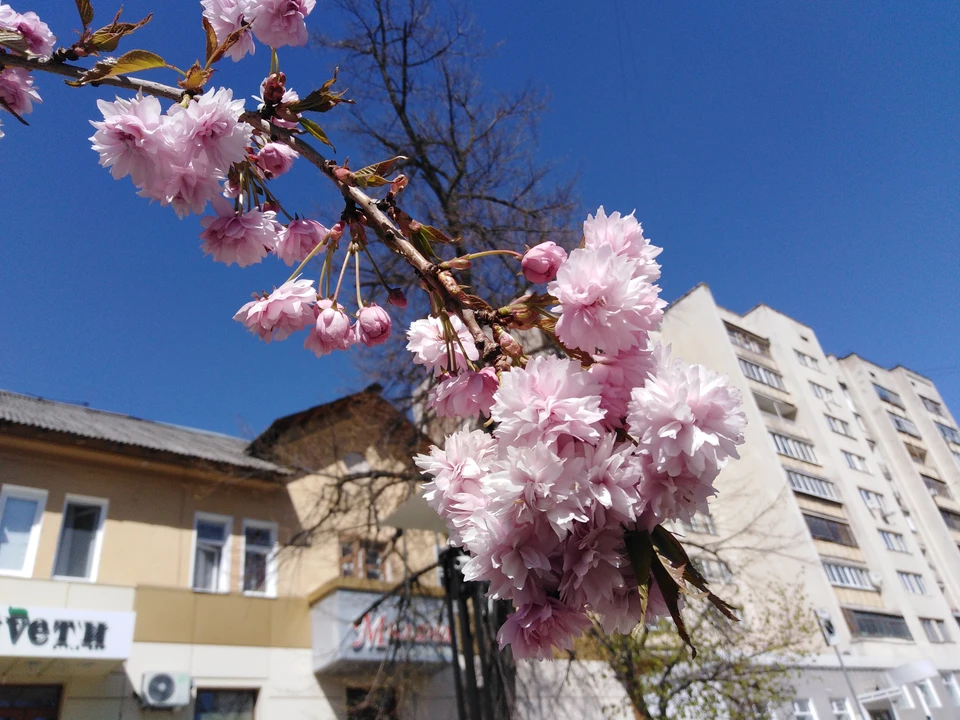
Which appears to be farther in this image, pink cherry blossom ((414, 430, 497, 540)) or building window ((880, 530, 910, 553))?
building window ((880, 530, 910, 553))

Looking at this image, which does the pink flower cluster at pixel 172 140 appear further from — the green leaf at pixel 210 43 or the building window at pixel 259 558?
the building window at pixel 259 558

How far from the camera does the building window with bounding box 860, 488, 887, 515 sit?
28809 millimetres

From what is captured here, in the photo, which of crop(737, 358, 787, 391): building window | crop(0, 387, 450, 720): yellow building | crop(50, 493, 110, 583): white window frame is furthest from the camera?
crop(737, 358, 787, 391): building window

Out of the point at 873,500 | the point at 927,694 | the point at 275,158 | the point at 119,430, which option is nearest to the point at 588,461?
the point at 275,158

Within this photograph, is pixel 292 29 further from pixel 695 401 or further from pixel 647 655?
pixel 647 655

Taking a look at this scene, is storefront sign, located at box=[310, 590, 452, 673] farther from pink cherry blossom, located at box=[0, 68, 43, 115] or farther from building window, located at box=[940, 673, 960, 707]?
building window, located at box=[940, 673, 960, 707]

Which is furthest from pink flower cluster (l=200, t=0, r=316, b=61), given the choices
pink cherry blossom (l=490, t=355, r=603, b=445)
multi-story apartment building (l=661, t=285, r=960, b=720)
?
multi-story apartment building (l=661, t=285, r=960, b=720)

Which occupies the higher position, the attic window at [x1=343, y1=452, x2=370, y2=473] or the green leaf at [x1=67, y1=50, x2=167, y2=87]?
the attic window at [x1=343, y1=452, x2=370, y2=473]

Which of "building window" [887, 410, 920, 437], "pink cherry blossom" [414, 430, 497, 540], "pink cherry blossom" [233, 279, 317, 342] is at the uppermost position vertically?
"building window" [887, 410, 920, 437]

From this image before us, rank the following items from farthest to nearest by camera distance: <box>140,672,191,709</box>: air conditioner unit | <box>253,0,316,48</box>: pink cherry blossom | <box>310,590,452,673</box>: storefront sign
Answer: <box>310,590,452,673</box>: storefront sign, <box>140,672,191,709</box>: air conditioner unit, <box>253,0,316,48</box>: pink cherry blossom

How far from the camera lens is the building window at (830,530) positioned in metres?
24.8

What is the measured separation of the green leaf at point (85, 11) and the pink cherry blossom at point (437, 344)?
1.02 metres

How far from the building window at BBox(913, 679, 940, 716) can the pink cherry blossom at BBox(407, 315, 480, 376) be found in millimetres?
30554

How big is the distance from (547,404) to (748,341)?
3231 cm
